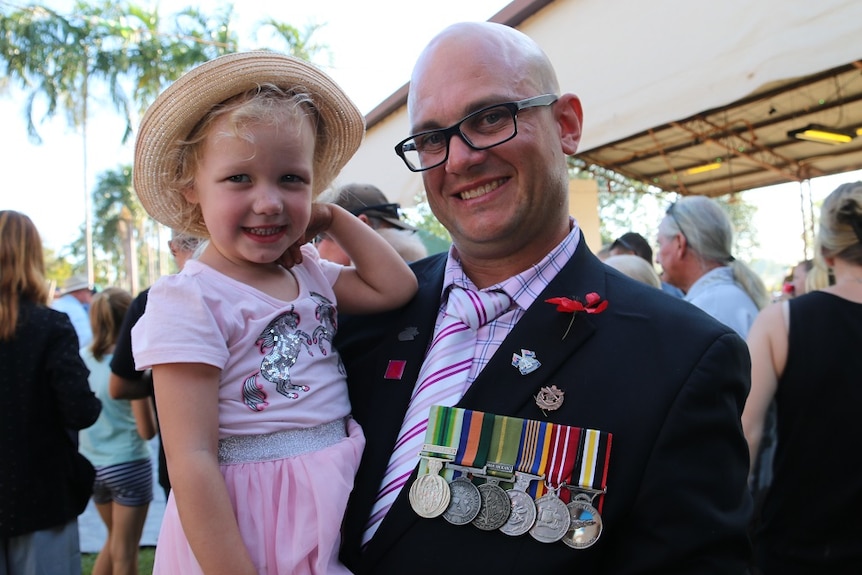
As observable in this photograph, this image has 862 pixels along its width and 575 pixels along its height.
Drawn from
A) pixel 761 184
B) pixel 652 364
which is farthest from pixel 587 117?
pixel 761 184

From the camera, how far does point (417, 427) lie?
65.2 inches

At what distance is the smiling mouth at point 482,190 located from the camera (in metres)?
1.75

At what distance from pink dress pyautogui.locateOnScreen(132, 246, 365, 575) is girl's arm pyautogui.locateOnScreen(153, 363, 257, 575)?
0.05 m

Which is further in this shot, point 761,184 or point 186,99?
point 761,184

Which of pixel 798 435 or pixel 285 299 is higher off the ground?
pixel 285 299

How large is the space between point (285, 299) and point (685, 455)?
101cm

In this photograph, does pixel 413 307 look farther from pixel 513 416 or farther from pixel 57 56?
pixel 57 56

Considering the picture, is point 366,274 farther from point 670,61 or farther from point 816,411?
point 670,61

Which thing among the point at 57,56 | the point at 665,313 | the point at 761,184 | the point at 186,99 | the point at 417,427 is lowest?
the point at 417,427

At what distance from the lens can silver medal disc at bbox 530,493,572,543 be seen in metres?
1.40

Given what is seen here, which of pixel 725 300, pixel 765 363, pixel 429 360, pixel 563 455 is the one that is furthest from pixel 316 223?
pixel 725 300

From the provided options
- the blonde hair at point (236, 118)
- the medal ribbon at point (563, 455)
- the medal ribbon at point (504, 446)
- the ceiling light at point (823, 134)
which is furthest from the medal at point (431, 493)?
the ceiling light at point (823, 134)

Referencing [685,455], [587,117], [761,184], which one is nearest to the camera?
[685,455]

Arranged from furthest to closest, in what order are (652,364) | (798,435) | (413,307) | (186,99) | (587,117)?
(587,117) < (798,435) < (413,307) < (186,99) < (652,364)
